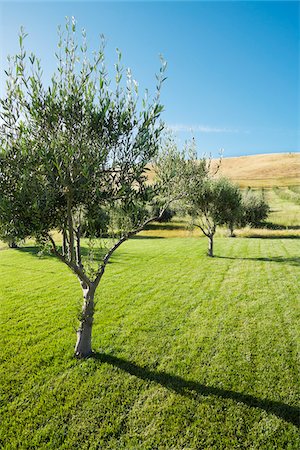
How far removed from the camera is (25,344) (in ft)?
40.5

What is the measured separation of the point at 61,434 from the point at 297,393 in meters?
7.70

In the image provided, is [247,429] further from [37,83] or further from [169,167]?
[37,83]

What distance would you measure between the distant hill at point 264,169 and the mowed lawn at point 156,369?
88.0 m

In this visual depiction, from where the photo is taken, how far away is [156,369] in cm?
1052

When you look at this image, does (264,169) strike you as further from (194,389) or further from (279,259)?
(194,389)

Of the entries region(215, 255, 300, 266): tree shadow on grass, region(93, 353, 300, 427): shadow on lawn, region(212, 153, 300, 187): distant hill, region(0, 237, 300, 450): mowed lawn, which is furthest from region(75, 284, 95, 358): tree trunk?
region(212, 153, 300, 187): distant hill

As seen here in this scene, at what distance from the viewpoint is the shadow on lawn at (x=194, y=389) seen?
27.4 ft

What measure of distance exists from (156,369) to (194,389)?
5.62 feet

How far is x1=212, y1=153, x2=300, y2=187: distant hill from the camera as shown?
112750mm

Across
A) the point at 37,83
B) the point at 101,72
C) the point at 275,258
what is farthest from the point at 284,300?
the point at 37,83

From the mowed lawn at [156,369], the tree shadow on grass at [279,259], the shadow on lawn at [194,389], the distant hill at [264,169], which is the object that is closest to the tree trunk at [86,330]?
the mowed lawn at [156,369]

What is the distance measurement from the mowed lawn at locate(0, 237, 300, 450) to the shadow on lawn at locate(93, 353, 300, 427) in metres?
0.04

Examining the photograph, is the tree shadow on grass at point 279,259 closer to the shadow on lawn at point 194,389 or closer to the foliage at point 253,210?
the shadow on lawn at point 194,389

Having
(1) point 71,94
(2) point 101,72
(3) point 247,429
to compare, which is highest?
(2) point 101,72
